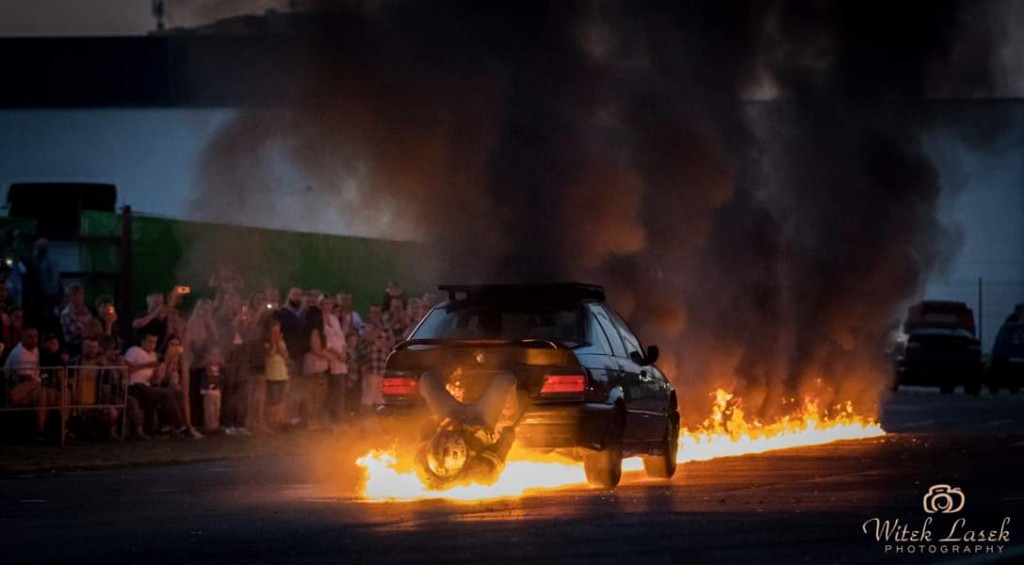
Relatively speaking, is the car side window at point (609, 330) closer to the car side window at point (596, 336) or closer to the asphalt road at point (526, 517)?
the car side window at point (596, 336)

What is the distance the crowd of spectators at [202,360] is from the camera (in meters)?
23.4

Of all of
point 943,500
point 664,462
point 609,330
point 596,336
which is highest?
point 609,330

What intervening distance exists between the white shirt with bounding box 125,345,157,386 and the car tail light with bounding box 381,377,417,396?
27.4 feet

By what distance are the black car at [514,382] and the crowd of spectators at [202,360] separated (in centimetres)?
747

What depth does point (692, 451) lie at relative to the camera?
21.8m

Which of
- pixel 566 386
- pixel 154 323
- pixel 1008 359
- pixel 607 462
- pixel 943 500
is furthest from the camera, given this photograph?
pixel 1008 359

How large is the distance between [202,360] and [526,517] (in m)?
12.3

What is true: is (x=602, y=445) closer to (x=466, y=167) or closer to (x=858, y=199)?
(x=466, y=167)

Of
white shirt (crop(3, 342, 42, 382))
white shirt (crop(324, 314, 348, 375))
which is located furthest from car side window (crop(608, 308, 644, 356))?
white shirt (crop(324, 314, 348, 375))

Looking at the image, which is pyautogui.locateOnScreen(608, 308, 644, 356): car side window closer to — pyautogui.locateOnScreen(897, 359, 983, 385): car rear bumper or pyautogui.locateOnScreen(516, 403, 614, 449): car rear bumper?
pyautogui.locateOnScreen(516, 403, 614, 449): car rear bumper

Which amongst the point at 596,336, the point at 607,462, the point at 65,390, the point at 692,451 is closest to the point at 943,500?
the point at 607,462

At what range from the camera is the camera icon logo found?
1454 centimetres

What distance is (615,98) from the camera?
980 inches

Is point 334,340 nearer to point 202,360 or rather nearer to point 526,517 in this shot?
point 202,360
